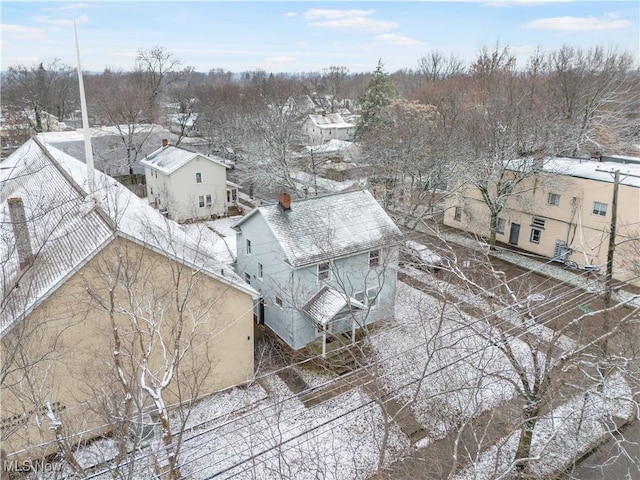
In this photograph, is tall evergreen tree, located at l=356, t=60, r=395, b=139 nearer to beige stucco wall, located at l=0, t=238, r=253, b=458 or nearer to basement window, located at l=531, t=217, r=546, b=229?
basement window, located at l=531, t=217, r=546, b=229

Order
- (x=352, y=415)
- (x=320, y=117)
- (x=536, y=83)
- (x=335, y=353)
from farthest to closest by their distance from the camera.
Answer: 1. (x=320, y=117)
2. (x=536, y=83)
3. (x=335, y=353)
4. (x=352, y=415)

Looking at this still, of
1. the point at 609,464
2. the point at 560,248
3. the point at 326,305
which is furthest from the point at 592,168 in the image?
the point at 326,305

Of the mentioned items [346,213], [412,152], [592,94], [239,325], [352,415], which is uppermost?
[592,94]

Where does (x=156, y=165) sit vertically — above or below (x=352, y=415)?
above

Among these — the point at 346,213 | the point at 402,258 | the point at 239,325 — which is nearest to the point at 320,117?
the point at 402,258

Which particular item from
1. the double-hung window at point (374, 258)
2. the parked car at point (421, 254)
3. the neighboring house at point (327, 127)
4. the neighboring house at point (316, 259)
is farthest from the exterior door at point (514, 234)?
the neighboring house at point (327, 127)

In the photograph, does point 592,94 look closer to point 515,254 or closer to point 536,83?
point 536,83

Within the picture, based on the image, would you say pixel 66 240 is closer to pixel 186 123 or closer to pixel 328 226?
pixel 328 226

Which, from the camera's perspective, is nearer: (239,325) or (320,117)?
(239,325)
